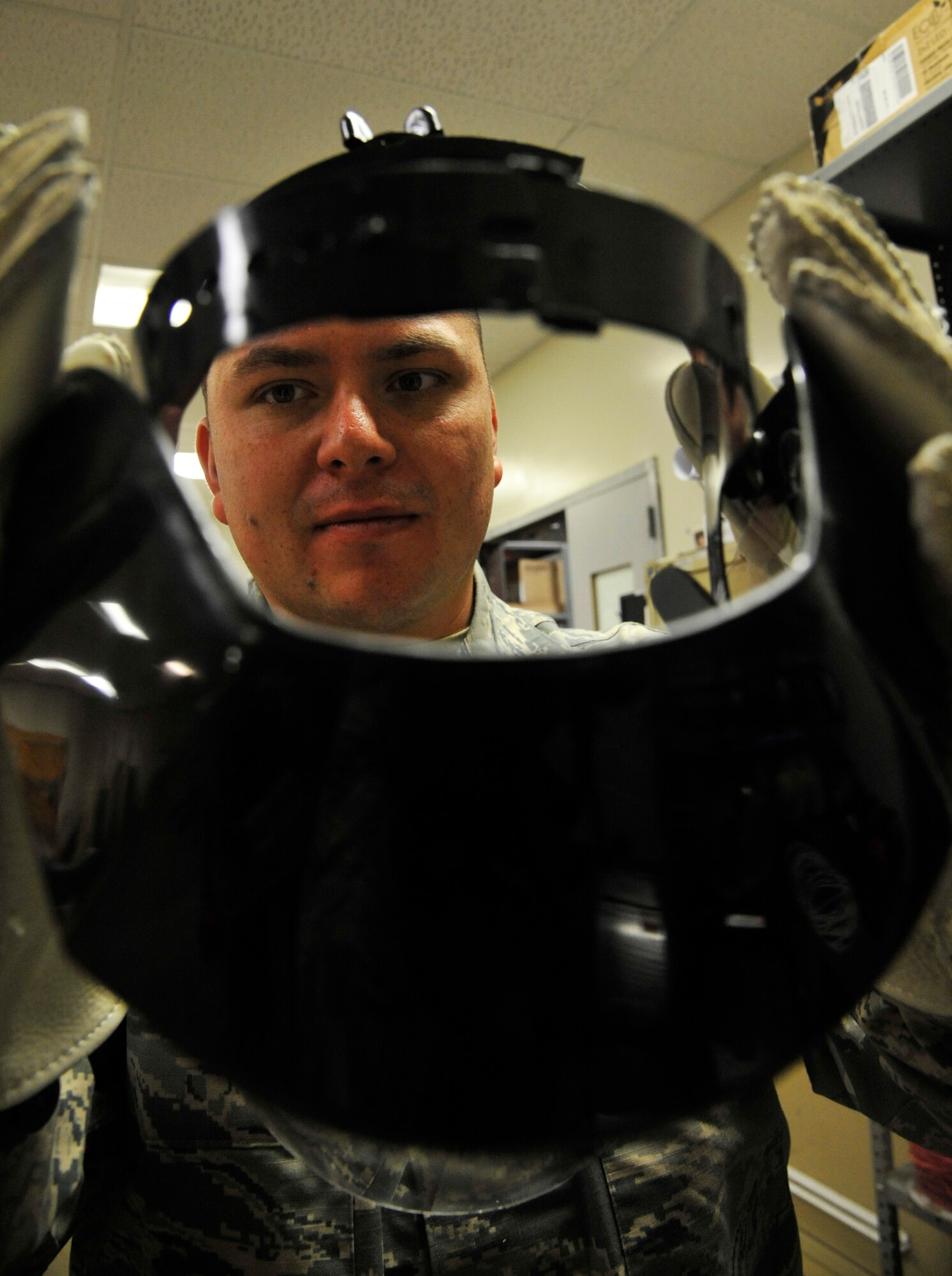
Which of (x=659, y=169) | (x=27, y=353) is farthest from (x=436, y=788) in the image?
(x=659, y=169)

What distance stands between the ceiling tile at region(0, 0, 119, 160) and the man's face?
149cm

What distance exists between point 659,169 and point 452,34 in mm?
786

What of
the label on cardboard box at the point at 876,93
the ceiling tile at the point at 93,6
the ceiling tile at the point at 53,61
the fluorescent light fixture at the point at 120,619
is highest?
the ceiling tile at the point at 53,61

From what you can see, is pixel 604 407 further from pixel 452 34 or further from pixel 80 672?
pixel 80 672

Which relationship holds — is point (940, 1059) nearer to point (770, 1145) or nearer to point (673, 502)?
point (770, 1145)

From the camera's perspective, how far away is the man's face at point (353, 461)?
618 mm

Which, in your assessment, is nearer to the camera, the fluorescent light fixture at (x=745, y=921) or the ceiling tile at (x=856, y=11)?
the fluorescent light fixture at (x=745, y=921)

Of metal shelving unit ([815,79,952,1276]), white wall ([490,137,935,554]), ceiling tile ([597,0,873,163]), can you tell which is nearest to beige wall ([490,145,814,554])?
white wall ([490,137,935,554])

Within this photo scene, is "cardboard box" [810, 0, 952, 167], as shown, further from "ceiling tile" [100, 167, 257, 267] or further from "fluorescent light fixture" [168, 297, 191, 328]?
"ceiling tile" [100, 167, 257, 267]

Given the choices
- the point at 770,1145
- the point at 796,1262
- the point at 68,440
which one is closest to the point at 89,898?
the point at 68,440

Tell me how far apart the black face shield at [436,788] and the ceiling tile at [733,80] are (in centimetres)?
192

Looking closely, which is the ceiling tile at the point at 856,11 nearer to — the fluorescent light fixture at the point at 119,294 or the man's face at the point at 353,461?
the man's face at the point at 353,461

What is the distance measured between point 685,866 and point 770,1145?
589mm

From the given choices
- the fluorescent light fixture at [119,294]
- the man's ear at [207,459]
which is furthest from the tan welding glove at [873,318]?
the fluorescent light fixture at [119,294]
